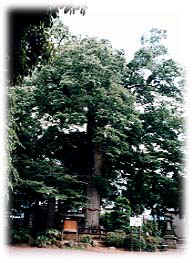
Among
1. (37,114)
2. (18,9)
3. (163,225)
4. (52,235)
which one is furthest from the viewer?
(163,225)

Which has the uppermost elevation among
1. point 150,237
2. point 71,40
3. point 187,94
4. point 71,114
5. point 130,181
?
point 71,40

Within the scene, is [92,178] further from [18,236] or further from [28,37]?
[28,37]

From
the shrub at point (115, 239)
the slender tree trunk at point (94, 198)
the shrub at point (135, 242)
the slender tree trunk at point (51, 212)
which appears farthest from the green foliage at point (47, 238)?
the shrub at point (135, 242)

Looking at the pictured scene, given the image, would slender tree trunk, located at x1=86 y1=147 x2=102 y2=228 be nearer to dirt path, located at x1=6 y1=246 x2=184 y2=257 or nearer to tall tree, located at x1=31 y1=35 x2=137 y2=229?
tall tree, located at x1=31 y1=35 x2=137 y2=229

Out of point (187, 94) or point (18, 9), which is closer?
point (18, 9)

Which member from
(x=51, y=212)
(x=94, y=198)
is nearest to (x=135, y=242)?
(x=94, y=198)

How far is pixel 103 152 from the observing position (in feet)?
59.1

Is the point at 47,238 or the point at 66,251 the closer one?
the point at 66,251

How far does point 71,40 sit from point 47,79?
234cm

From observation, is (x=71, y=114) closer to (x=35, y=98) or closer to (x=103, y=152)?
(x=35, y=98)

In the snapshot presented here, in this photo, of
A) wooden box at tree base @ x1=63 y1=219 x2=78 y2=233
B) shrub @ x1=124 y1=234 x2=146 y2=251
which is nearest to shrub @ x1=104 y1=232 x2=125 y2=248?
shrub @ x1=124 y1=234 x2=146 y2=251

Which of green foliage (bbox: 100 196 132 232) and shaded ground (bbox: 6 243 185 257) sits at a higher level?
green foliage (bbox: 100 196 132 232)

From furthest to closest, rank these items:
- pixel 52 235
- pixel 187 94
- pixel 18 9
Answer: pixel 187 94 < pixel 52 235 < pixel 18 9

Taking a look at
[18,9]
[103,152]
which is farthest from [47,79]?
[18,9]
